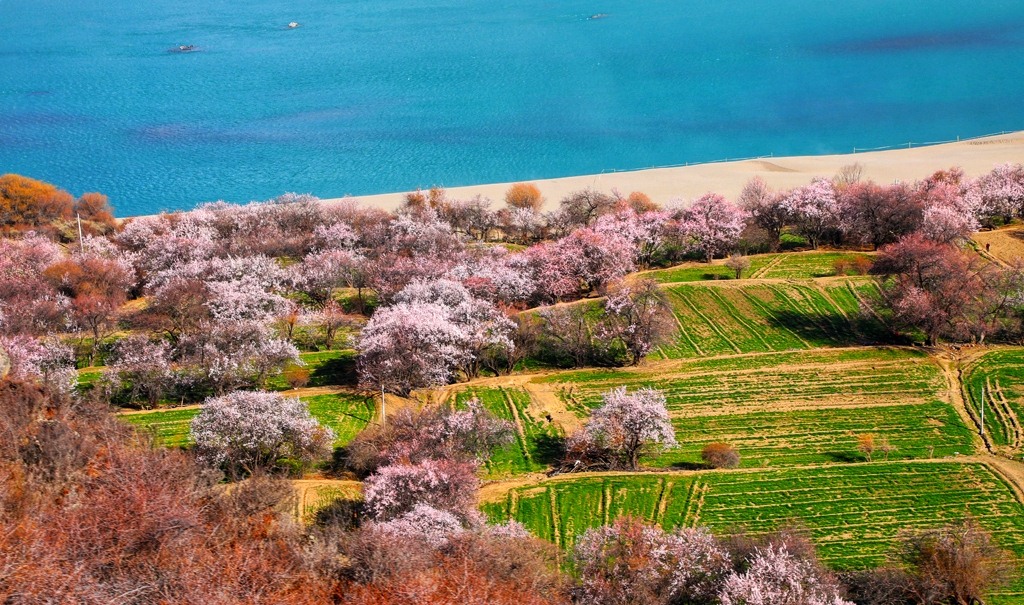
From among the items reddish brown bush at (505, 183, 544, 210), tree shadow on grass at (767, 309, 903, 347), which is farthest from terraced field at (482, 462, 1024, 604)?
reddish brown bush at (505, 183, 544, 210)

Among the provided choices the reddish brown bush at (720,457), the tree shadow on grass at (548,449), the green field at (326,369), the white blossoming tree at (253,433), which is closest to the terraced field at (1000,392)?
the reddish brown bush at (720,457)

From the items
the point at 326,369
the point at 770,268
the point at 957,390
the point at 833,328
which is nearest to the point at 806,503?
the point at 957,390

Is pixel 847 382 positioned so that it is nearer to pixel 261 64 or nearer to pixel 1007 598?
pixel 1007 598

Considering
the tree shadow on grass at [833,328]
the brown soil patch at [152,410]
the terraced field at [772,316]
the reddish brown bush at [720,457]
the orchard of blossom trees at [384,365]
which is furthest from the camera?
the terraced field at [772,316]

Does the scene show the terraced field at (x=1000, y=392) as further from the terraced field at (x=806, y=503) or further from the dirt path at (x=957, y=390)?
the terraced field at (x=806, y=503)

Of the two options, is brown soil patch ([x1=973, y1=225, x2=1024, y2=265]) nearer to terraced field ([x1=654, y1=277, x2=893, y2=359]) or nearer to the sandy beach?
terraced field ([x1=654, y1=277, x2=893, y2=359])

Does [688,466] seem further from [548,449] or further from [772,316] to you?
[772,316]

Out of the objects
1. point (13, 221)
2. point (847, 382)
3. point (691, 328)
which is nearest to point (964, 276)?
point (847, 382)
